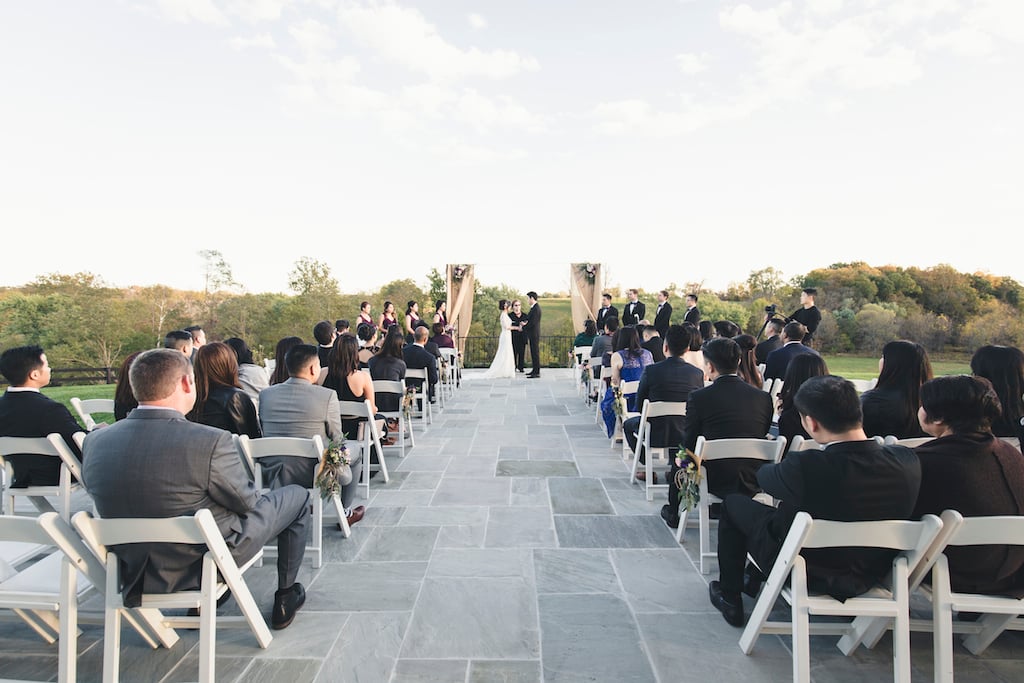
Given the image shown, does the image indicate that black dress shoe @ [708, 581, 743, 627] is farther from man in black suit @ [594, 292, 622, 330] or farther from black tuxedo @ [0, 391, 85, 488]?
man in black suit @ [594, 292, 622, 330]

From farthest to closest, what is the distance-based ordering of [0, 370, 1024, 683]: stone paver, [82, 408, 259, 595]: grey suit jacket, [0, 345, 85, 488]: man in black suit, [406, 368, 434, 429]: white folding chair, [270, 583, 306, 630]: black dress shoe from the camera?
[406, 368, 434, 429]: white folding chair, [0, 345, 85, 488]: man in black suit, [270, 583, 306, 630]: black dress shoe, [0, 370, 1024, 683]: stone paver, [82, 408, 259, 595]: grey suit jacket

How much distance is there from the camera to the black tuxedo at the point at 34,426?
2996mm

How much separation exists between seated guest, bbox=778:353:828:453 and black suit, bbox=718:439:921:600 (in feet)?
5.41

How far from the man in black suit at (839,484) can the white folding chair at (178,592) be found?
2087 mm

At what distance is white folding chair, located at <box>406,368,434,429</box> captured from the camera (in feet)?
21.0

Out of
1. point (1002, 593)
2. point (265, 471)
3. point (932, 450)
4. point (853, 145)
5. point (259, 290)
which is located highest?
point (853, 145)

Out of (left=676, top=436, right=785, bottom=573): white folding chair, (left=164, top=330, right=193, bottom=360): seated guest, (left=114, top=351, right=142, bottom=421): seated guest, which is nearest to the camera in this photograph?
(left=676, top=436, right=785, bottom=573): white folding chair

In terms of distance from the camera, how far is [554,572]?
293 cm

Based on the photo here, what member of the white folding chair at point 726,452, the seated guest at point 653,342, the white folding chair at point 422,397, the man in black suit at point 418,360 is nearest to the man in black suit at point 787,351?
the seated guest at point 653,342

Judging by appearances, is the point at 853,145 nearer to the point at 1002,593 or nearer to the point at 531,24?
the point at 531,24

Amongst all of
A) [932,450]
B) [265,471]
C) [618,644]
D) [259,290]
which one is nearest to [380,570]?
[265,471]

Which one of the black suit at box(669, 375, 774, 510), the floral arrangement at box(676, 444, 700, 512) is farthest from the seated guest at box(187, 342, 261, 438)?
the black suit at box(669, 375, 774, 510)

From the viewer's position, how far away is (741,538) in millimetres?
2387

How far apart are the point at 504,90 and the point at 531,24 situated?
9.61 ft
